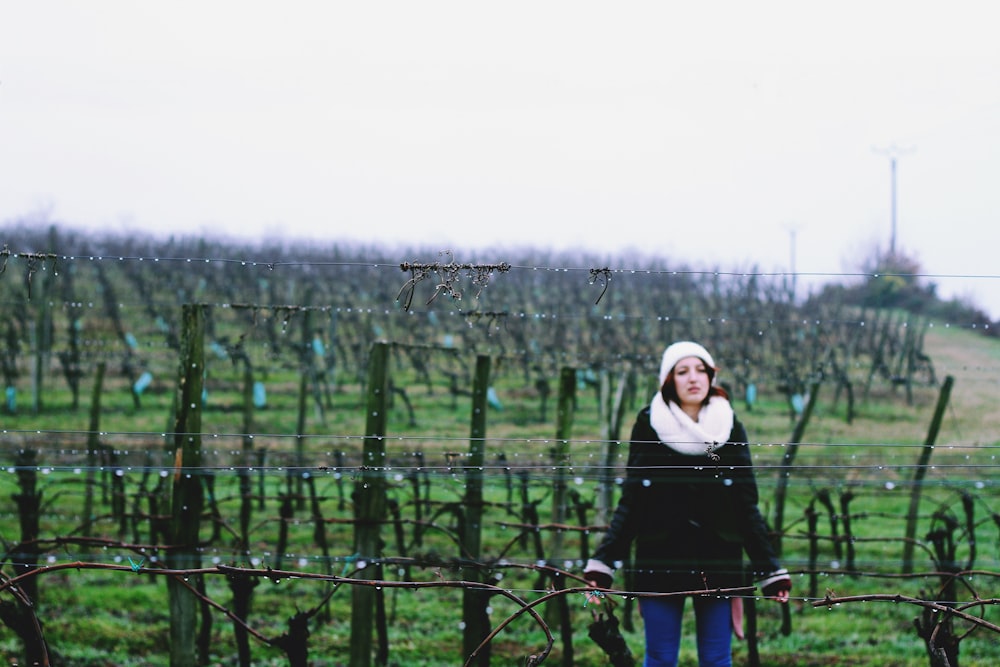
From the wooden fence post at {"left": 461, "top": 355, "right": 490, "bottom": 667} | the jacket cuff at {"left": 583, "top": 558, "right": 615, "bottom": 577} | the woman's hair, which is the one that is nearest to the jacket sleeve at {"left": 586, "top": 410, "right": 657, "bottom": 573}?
the jacket cuff at {"left": 583, "top": 558, "right": 615, "bottom": 577}

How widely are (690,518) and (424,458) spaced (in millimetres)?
6328

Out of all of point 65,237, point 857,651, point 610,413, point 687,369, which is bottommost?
point 857,651

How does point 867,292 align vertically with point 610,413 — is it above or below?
above

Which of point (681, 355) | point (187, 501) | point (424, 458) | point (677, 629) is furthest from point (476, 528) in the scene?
point (424, 458)

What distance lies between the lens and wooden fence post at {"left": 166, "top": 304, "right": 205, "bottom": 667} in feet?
13.9

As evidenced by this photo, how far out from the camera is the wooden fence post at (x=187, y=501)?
167 inches

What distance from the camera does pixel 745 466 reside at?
363cm

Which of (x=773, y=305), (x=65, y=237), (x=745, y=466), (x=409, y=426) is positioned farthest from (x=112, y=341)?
(x=745, y=466)

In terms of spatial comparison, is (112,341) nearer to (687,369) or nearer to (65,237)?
(65,237)

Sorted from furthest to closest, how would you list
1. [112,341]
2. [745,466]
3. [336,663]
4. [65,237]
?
[65,237], [112,341], [336,663], [745,466]

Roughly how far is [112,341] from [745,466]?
46.9 ft

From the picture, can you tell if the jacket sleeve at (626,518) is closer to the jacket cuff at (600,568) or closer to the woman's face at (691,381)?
the jacket cuff at (600,568)

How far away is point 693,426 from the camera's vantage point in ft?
12.1

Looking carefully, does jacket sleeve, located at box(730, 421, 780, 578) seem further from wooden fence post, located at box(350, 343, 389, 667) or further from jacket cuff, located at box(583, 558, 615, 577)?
wooden fence post, located at box(350, 343, 389, 667)
